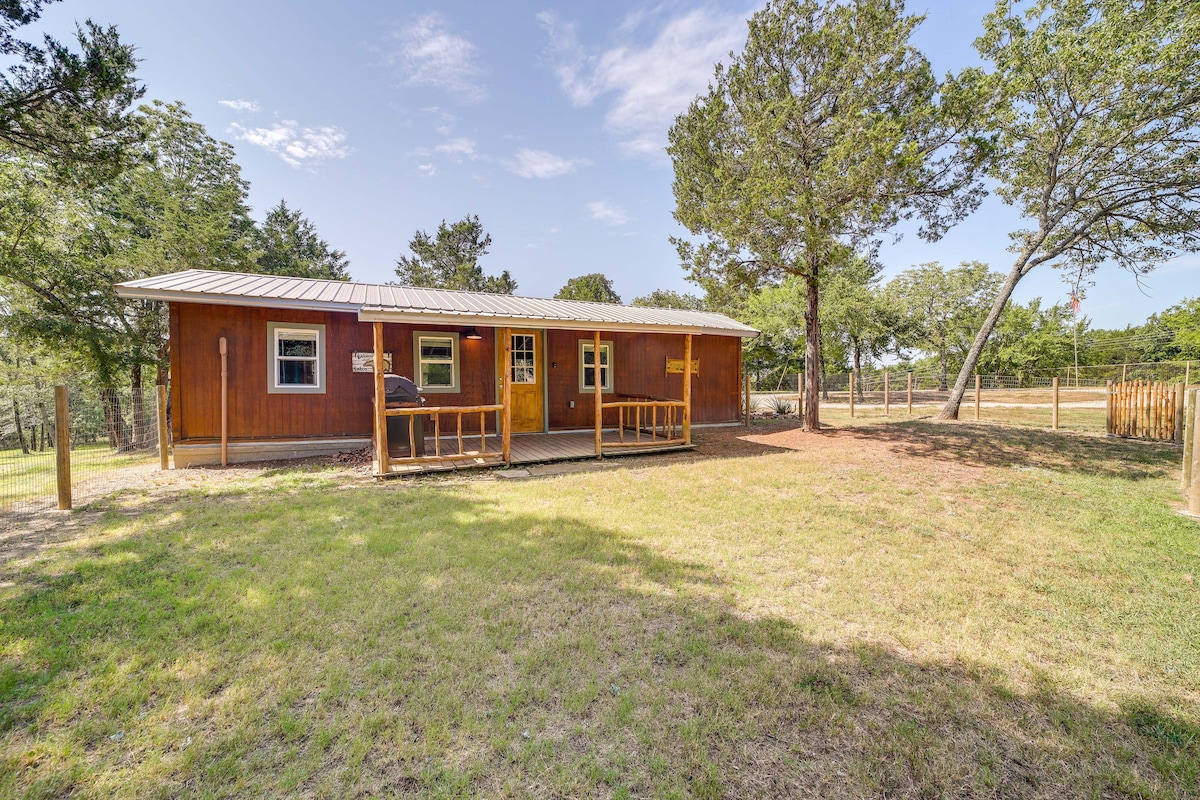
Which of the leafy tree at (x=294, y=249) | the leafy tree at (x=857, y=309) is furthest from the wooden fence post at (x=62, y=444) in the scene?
the leafy tree at (x=857, y=309)

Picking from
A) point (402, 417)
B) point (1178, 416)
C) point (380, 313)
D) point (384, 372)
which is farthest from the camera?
point (1178, 416)

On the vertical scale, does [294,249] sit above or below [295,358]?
above

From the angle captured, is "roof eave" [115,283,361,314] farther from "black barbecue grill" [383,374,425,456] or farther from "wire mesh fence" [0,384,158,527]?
"wire mesh fence" [0,384,158,527]

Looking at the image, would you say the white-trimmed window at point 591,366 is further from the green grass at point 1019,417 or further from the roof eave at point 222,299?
the green grass at point 1019,417

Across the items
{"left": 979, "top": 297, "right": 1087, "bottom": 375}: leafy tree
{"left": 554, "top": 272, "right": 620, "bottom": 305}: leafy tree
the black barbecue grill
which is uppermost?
{"left": 554, "top": 272, "right": 620, "bottom": 305}: leafy tree

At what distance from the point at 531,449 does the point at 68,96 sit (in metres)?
7.54

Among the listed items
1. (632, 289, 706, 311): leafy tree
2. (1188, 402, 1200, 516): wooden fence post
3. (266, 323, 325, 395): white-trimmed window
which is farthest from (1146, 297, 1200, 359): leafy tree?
(266, 323, 325, 395): white-trimmed window

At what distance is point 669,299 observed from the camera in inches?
1812

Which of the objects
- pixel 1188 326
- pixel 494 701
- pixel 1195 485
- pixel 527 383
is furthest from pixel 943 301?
pixel 494 701

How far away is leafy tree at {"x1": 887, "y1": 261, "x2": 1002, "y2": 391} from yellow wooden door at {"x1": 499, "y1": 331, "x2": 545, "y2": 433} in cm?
2491

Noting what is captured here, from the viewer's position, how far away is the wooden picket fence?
905cm

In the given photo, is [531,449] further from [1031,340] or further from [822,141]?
[1031,340]

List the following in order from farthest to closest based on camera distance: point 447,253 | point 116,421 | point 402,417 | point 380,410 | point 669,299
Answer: point 669,299
point 447,253
point 116,421
point 402,417
point 380,410

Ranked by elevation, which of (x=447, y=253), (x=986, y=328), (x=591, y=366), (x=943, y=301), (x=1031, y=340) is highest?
(x=447, y=253)
